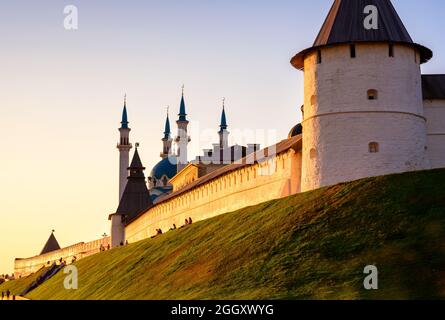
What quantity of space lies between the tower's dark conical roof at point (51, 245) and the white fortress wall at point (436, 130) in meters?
82.7

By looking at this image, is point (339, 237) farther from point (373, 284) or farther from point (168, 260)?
point (168, 260)

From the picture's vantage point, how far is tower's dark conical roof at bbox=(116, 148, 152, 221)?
75.4 m

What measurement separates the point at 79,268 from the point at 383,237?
34.4 metres

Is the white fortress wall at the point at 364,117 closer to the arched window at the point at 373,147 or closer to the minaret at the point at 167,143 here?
the arched window at the point at 373,147

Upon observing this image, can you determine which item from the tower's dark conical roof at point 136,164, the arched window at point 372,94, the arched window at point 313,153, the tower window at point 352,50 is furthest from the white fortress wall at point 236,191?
the tower's dark conical roof at point 136,164

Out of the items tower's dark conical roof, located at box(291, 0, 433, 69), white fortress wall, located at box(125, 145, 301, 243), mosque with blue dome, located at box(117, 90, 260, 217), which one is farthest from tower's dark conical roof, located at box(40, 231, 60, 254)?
tower's dark conical roof, located at box(291, 0, 433, 69)

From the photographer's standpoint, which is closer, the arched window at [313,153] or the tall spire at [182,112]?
the arched window at [313,153]

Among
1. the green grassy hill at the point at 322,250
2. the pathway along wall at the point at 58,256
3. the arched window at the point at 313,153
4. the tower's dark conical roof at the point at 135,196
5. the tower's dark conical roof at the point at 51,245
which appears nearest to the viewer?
the green grassy hill at the point at 322,250

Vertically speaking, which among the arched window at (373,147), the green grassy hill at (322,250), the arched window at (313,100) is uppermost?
the arched window at (313,100)

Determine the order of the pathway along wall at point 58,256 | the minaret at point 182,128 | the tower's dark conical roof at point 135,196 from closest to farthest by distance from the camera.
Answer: the tower's dark conical roof at point 135,196
the pathway along wall at point 58,256
the minaret at point 182,128

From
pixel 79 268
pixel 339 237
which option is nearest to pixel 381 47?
pixel 339 237

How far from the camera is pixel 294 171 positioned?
38375 millimetres

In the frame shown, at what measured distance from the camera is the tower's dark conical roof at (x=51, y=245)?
114000 mm

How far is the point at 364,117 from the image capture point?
3494 cm
